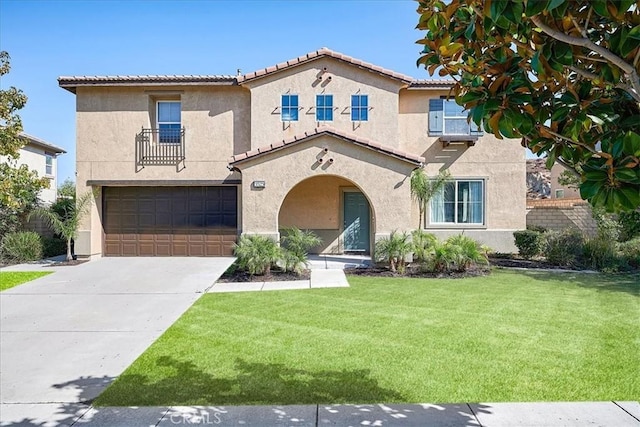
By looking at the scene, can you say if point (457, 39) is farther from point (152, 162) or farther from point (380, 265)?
point (152, 162)

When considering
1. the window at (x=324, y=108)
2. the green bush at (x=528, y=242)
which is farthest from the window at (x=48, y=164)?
the green bush at (x=528, y=242)

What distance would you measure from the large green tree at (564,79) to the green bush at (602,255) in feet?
49.7

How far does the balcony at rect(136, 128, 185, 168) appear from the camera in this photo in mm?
18391

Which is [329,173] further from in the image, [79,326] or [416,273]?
[79,326]

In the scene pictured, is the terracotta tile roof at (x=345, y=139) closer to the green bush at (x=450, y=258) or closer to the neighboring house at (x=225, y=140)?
the neighboring house at (x=225, y=140)

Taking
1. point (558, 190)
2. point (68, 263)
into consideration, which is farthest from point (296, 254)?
point (558, 190)

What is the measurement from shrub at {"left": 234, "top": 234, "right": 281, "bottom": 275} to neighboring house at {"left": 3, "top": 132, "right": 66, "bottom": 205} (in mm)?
16839

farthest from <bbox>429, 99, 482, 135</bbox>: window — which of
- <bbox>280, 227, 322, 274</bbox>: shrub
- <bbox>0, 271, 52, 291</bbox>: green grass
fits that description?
<bbox>0, 271, 52, 291</bbox>: green grass

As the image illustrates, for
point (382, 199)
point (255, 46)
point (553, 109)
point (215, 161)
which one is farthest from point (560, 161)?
point (215, 161)

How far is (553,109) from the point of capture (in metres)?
2.83

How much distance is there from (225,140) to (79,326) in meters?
11.4

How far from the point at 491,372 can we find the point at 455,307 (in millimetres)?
3945

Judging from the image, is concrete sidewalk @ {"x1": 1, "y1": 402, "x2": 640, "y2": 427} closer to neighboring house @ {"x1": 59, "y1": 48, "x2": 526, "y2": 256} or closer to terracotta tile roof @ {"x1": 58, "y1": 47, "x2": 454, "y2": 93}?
neighboring house @ {"x1": 59, "y1": 48, "x2": 526, "y2": 256}

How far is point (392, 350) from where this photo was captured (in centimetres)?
694
